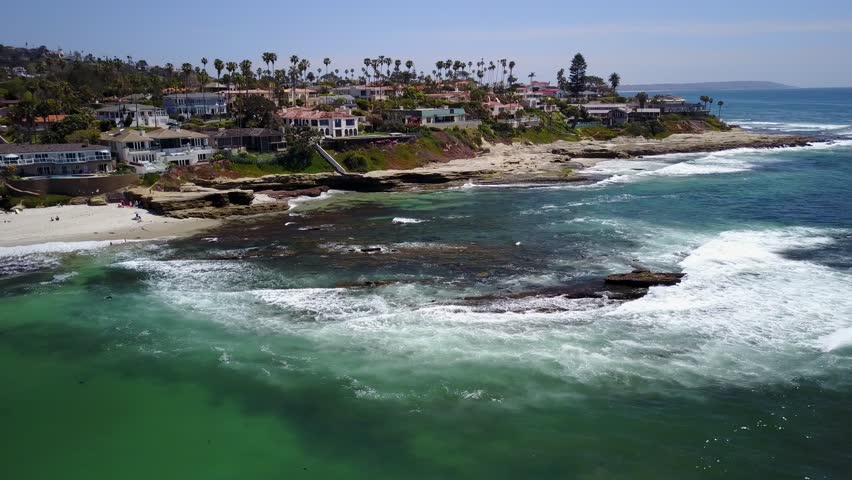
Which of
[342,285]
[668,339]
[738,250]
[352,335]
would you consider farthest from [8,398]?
[738,250]

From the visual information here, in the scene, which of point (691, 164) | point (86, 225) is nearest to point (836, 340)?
point (86, 225)

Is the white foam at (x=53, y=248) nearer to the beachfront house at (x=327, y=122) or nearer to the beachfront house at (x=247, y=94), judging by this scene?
the beachfront house at (x=327, y=122)

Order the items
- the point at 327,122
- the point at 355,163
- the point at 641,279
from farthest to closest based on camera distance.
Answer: the point at 327,122, the point at 355,163, the point at 641,279

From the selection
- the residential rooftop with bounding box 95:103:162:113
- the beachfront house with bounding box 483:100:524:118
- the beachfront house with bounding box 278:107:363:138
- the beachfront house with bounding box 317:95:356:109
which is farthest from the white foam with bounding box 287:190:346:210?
the beachfront house with bounding box 483:100:524:118

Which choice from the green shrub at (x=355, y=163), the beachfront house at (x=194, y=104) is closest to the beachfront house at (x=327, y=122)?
the green shrub at (x=355, y=163)

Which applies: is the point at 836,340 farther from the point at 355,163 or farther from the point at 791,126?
the point at 791,126

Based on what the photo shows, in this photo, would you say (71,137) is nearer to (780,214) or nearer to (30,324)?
(30,324)

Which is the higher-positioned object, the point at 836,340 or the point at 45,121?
the point at 45,121
